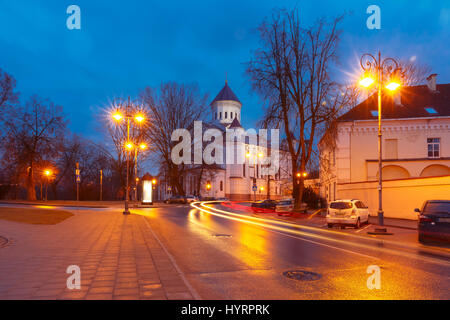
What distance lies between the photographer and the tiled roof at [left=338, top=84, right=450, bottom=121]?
33.5m

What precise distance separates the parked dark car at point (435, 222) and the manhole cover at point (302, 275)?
24.9ft

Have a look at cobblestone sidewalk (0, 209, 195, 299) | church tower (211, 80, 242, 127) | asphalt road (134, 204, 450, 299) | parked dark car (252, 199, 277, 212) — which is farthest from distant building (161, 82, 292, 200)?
cobblestone sidewalk (0, 209, 195, 299)

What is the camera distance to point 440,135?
32406 millimetres

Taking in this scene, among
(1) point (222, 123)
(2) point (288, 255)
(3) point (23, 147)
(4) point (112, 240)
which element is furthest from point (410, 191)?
(1) point (222, 123)

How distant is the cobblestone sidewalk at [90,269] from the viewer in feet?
18.2

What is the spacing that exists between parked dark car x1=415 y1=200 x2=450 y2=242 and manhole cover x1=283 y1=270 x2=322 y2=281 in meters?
7.60

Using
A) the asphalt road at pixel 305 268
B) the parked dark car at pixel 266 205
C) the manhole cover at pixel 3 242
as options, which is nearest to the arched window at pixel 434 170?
the parked dark car at pixel 266 205

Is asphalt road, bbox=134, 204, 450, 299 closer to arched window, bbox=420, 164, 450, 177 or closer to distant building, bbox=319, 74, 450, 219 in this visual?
distant building, bbox=319, 74, 450, 219

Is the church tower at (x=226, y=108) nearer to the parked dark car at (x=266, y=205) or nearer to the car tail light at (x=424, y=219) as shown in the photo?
the parked dark car at (x=266, y=205)

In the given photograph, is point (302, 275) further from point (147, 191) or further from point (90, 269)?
point (147, 191)

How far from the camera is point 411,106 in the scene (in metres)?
34.6

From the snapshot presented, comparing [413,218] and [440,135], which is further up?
[440,135]
